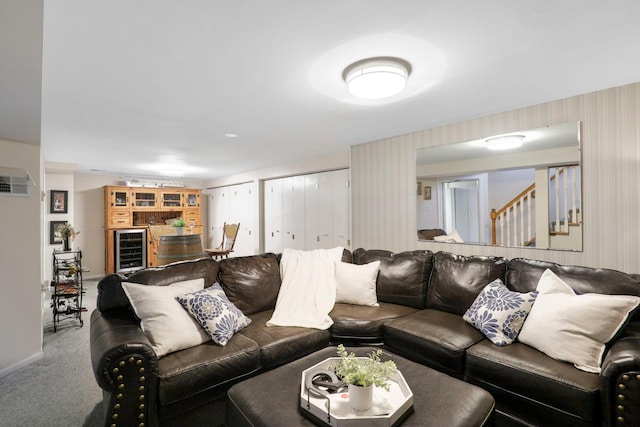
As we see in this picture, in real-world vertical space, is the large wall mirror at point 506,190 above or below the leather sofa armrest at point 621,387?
above

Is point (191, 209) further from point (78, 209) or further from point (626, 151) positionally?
point (626, 151)

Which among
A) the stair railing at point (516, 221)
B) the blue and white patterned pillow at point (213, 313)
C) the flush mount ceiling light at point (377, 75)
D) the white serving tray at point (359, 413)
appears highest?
the flush mount ceiling light at point (377, 75)

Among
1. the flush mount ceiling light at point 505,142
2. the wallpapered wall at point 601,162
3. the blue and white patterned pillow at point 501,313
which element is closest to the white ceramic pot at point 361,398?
the blue and white patterned pillow at point 501,313

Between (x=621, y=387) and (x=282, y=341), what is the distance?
178 centimetres

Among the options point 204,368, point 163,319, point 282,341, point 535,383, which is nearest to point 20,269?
point 163,319

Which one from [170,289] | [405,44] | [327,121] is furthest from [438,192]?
[170,289]

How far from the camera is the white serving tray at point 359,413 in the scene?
1.23 metres

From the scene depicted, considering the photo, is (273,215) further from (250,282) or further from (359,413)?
(359,413)

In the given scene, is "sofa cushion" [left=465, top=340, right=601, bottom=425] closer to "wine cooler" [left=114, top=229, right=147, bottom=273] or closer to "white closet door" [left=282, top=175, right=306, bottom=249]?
"white closet door" [left=282, top=175, right=306, bottom=249]

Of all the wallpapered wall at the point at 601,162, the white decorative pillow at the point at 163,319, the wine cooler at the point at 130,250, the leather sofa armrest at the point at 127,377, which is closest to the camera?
the leather sofa armrest at the point at 127,377

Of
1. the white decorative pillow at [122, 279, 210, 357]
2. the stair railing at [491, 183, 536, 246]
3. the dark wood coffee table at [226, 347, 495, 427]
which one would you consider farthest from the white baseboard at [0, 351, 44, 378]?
the stair railing at [491, 183, 536, 246]

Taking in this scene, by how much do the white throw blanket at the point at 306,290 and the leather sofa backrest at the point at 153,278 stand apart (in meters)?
0.62

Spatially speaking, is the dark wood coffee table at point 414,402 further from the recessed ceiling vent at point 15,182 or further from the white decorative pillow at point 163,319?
the recessed ceiling vent at point 15,182

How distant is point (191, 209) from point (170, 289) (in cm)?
599
